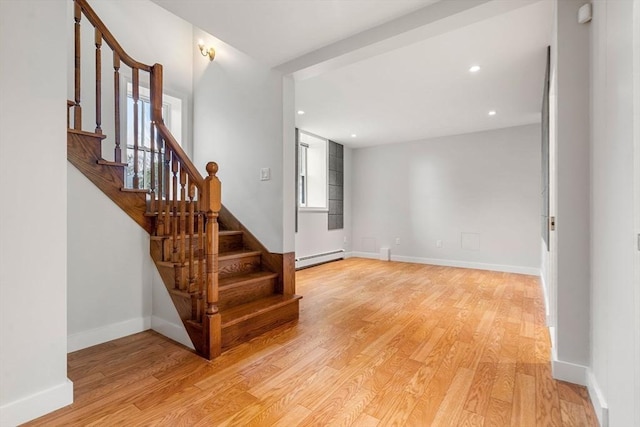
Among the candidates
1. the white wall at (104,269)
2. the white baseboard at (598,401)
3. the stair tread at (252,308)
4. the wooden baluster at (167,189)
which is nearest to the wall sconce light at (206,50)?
the white wall at (104,269)

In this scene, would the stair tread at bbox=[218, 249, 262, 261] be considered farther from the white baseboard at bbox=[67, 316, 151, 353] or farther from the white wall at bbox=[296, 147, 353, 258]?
the white wall at bbox=[296, 147, 353, 258]

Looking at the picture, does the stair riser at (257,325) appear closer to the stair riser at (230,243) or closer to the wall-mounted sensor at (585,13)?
the stair riser at (230,243)

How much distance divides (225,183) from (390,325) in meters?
2.19

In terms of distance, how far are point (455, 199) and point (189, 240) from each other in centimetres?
469

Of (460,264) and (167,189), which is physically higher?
(167,189)

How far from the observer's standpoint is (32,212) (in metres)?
1.35

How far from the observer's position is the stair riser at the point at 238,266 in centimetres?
257

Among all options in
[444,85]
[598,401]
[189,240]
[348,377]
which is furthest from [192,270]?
[444,85]

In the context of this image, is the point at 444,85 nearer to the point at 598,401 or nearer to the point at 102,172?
the point at 598,401

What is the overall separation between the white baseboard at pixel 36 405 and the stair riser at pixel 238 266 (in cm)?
123

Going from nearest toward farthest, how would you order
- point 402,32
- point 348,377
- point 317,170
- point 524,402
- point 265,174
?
1. point 524,402
2. point 348,377
3. point 402,32
4. point 265,174
5. point 317,170

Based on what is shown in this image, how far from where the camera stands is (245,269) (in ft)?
8.97

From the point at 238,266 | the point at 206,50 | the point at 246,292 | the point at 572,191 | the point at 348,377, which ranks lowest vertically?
the point at 348,377

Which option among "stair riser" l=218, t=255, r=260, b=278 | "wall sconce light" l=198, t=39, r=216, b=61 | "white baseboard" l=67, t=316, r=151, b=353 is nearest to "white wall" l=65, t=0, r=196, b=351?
"white baseboard" l=67, t=316, r=151, b=353
